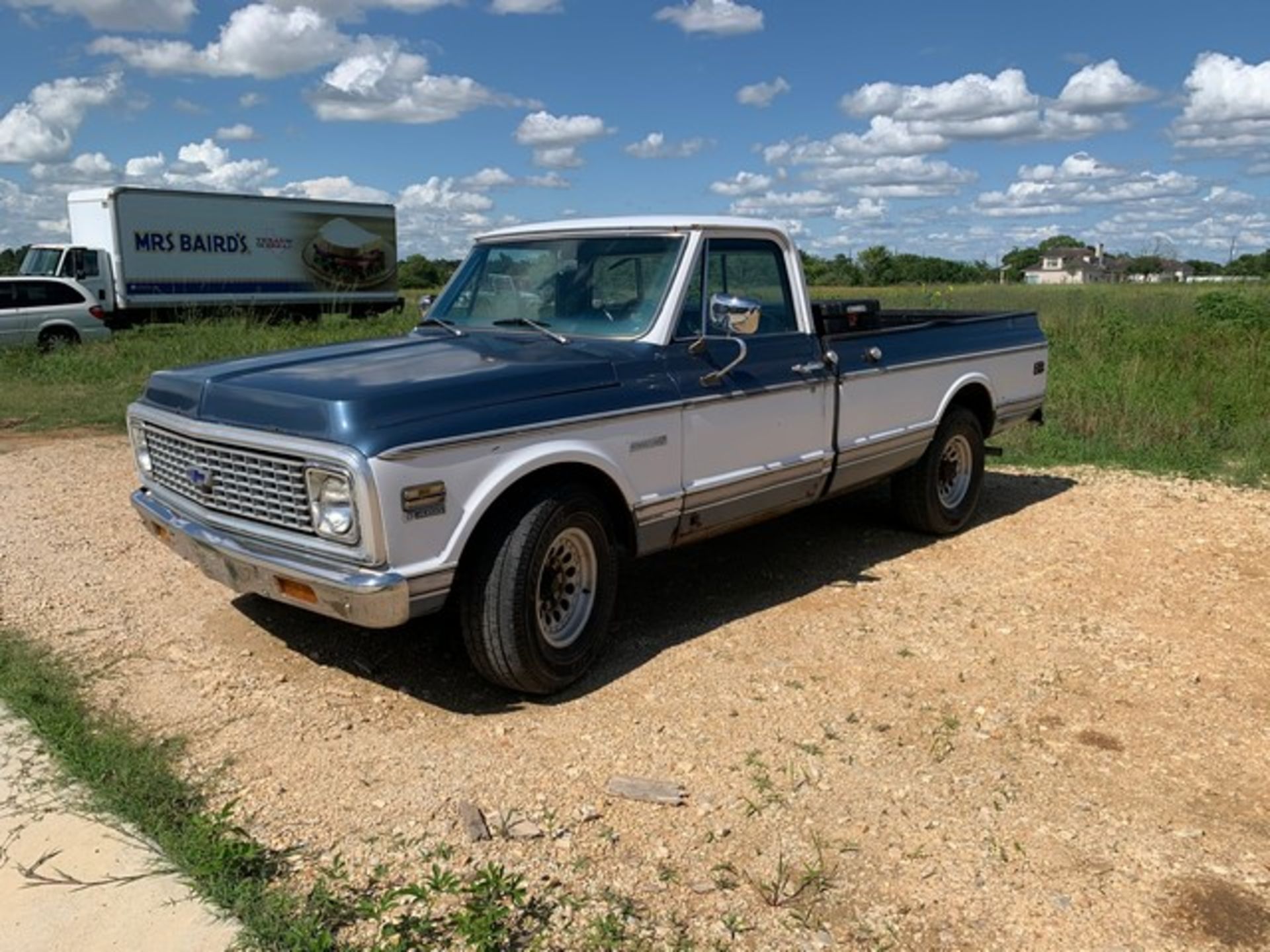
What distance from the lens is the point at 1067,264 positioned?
87.3m

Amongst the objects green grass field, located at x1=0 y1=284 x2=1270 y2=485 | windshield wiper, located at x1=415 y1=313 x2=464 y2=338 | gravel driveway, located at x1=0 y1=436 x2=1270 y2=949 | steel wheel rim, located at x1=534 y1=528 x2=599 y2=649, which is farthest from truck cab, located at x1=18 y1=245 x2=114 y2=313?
steel wheel rim, located at x1=534 y1=528 x2=599 y2=649

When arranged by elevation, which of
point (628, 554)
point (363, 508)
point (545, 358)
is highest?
point (545, 358)

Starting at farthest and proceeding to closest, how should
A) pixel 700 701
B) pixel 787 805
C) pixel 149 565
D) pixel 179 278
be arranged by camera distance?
pixel 179 278 < pixel 149 565 < pixel 700 701 < pixel 787 805

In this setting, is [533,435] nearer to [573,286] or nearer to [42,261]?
[573,286]

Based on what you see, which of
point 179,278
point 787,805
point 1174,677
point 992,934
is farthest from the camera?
point 179,278

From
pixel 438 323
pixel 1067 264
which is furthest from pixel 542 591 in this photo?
pixel 1067 264

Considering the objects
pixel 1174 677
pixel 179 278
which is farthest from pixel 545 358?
pixel 179 278

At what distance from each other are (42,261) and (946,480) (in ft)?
72.8

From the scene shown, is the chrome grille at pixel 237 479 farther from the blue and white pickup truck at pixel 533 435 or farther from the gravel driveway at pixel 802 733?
the gravel driveway at pixel 802 733

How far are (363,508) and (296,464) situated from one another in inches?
14.3

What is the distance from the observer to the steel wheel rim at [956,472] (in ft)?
22.9

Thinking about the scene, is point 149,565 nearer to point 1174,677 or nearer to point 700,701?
point 700,701

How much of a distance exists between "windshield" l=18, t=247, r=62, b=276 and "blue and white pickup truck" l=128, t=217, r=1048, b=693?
20724 millimetres

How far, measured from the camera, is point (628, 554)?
4723mm
